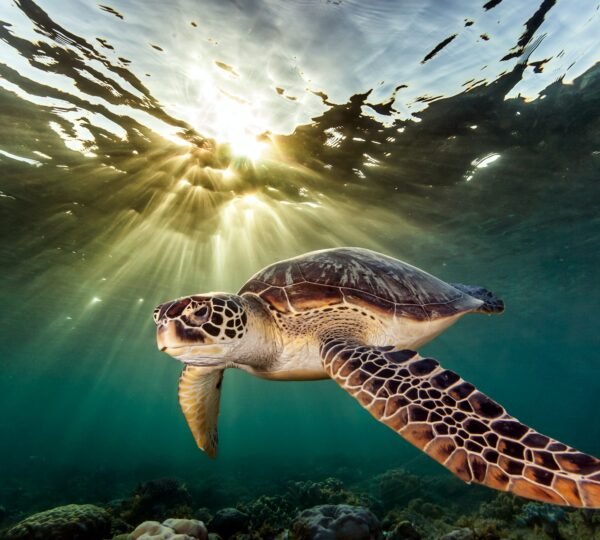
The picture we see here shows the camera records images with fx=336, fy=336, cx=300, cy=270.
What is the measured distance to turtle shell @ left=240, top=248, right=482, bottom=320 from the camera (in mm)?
3885

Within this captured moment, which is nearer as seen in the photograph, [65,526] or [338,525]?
[338,525]

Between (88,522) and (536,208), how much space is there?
16.4 metres

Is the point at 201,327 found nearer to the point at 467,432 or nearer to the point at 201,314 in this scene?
the point at 201,314

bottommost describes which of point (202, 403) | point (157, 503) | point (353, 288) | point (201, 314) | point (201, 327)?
point (157, 503)

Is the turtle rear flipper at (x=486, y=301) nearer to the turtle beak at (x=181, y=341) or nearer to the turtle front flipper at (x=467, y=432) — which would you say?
the turtle front flipper at (x=467, y=432)

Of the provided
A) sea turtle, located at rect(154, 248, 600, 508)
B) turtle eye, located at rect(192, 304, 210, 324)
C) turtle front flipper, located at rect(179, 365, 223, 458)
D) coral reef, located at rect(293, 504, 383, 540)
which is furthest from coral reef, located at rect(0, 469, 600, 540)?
turtle eye, located at rect(192, 304, 210, 324)

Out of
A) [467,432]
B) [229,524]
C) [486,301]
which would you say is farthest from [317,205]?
[467,432]

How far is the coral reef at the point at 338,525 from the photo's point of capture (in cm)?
401

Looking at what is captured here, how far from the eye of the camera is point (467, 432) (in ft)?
6.56

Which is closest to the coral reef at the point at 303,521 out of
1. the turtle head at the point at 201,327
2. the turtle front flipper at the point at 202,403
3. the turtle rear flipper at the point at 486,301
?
the turtle front flipper at the point at 202,403

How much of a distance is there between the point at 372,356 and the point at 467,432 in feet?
3.36

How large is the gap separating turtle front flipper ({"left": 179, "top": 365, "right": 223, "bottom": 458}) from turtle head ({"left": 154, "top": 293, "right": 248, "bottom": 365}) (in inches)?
35.3

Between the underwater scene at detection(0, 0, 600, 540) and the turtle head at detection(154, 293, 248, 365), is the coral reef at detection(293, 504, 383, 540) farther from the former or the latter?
the turtle head at detection(154, 293, 248, 365)

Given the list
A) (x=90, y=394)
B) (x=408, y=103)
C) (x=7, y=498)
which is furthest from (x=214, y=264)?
(x=90, y=394)
